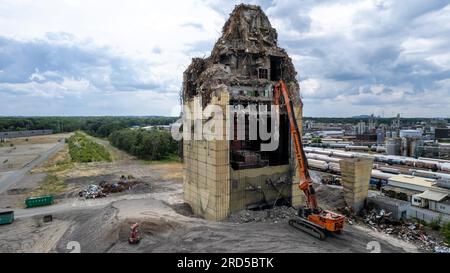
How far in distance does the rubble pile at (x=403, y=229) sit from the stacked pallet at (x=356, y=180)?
1597 millimetres

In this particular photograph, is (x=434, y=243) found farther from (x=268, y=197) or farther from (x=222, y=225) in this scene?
(x=222, y=225)

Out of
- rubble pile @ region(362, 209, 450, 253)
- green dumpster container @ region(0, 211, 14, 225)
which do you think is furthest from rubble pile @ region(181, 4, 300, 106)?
green dumpster container @ region(0, 211, 14, 225)

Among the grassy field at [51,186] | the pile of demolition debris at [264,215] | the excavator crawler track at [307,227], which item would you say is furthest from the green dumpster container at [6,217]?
the excavator crawler track at [307,227]

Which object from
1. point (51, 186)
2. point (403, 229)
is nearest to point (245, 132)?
point (403, 229)

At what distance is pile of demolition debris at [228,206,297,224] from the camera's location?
25.0 m

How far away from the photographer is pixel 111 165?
67.1m

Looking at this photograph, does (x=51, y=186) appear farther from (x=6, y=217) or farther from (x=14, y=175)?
A: (x=6, y=217)

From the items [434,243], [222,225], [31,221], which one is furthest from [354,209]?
[31,221]

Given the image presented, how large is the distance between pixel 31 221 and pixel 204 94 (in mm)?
21685

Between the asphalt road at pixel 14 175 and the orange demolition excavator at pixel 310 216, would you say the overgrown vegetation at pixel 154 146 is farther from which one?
the orange demolition excavator at pixel 310 216

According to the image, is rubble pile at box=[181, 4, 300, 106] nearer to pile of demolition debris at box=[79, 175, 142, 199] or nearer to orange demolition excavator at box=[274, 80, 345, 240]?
orange demolition excavator at box=[274, 80, 345, 240]

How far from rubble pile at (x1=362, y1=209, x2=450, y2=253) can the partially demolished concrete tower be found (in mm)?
7876

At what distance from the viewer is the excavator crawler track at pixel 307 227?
20808 millimetres

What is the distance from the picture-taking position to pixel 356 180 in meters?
33.0
